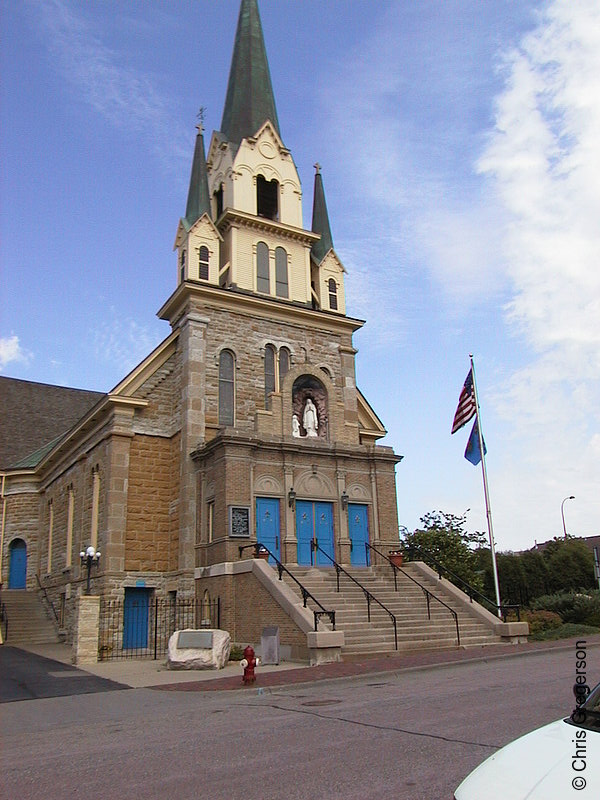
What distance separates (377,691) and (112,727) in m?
4.36

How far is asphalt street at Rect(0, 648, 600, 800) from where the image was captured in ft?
20.0

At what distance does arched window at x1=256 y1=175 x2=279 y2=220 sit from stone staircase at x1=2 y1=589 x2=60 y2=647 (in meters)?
19.0

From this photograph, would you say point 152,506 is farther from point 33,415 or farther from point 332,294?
point 33,415

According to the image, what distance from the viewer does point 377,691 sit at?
11852 millimetres

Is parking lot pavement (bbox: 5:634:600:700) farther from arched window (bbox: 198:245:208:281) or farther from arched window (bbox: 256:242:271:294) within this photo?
arched window (bbox: 256:242:271:294)

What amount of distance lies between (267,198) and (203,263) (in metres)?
5.50

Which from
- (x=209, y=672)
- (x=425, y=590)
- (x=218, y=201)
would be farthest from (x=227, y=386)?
(x=209, y=672)

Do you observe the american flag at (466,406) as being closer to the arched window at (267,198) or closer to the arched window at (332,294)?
the arched window at (332,294)

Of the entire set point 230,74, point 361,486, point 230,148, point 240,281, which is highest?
point 230,74

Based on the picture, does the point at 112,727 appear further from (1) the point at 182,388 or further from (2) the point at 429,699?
(1) the point at 182,388

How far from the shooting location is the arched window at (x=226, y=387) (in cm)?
2556

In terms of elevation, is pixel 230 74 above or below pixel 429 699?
above

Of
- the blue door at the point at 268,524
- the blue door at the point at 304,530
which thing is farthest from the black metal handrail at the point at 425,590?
the blue door at the point at 268,524

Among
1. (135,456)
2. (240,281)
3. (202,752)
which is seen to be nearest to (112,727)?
(202,752)
